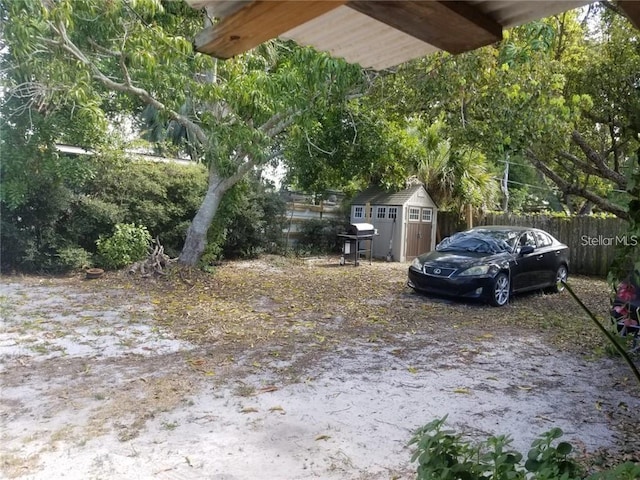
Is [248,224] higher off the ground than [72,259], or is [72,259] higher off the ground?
[248,224]

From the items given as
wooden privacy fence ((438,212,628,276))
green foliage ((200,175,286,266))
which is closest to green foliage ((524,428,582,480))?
green foliage ((200,175,286,266))

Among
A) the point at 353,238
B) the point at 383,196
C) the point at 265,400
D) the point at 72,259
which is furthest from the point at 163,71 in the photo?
the point at 383,196

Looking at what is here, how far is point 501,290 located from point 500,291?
0.04 metres

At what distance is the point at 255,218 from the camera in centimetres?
1250

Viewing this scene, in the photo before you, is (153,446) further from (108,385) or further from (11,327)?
(11,327)

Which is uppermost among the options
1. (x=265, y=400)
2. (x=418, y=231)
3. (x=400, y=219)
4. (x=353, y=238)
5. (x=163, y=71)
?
(x=163, y=71)

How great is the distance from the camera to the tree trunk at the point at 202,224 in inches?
370

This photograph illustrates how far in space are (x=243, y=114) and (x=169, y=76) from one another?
Result: 140 cm

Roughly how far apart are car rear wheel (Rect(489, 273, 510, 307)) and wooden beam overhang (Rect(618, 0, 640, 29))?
6.56m

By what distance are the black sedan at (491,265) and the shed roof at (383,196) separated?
17.2ft

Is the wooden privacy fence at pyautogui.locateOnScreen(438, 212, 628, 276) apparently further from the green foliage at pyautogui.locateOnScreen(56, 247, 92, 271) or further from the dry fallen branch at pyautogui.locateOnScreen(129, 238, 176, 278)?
the green foliage at pyautogui.locateOnScreen(56, 247, 92, 271)

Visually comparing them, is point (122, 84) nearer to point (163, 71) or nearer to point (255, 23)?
point (163, 71)

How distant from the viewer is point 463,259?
7.87 meters

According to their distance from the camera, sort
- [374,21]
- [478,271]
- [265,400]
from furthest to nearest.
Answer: [478,271] → [265,400] → [374,21]
